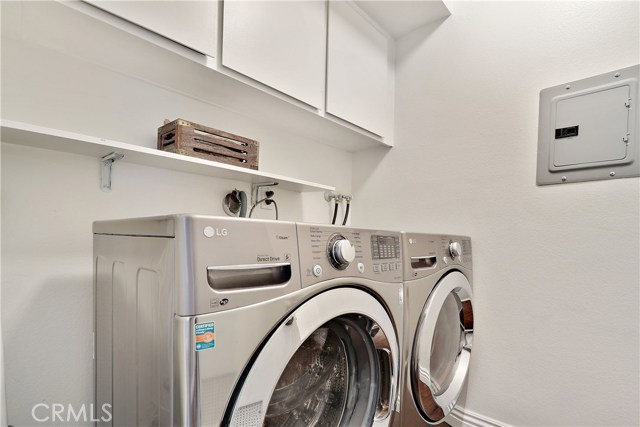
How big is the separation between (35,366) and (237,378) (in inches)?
31.8

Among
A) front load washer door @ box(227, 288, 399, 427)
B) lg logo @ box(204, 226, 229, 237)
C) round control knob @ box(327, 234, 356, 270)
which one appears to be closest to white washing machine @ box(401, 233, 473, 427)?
front load washer door @ box(227, 288, 399, 427)

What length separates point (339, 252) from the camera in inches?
29.4

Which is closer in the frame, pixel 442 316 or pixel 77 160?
pixel 77 160

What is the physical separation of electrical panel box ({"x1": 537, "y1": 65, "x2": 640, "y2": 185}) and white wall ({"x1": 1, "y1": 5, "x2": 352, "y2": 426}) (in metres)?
1.59

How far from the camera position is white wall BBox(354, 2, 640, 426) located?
1.18 meters

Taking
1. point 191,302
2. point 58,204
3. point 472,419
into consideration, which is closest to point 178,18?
point 58,204

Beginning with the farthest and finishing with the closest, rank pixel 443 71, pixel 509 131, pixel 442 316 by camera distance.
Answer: pixel 443 71
pixel 509 131
pixel 442 316

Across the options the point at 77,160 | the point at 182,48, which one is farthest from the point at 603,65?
the point at 77,160

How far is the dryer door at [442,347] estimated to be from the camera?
1.04m

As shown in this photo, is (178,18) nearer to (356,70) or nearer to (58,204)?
(58,204)

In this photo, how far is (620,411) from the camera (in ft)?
3.75

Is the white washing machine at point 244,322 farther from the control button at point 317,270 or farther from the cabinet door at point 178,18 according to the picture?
the cabinet door at point 178,18

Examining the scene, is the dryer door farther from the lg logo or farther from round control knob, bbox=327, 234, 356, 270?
the lg logo

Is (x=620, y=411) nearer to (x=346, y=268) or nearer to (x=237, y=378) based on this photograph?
(x=346, y=268)
